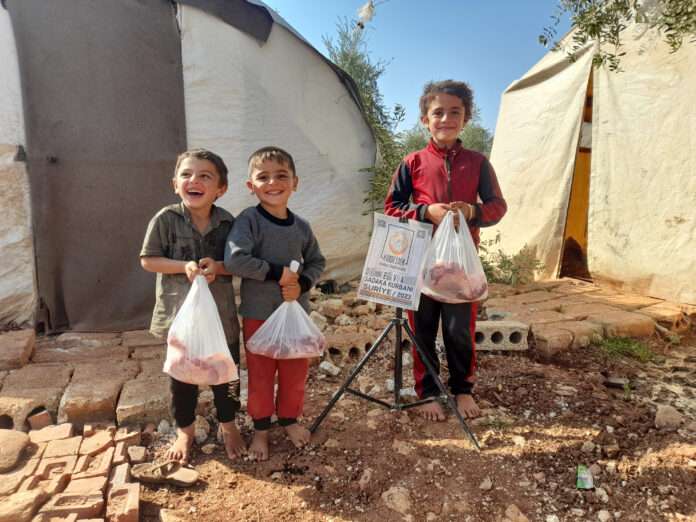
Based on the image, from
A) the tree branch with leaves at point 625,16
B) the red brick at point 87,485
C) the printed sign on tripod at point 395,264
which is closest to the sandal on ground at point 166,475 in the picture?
the red brick at point 87,485

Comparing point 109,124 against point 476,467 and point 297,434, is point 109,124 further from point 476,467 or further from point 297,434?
point 476,467

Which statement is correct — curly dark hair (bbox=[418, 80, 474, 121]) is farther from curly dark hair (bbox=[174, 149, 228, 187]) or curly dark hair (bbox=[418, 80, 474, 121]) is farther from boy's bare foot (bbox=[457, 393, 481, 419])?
boy's bare foot (bbox=[457, 393, 481, 419])

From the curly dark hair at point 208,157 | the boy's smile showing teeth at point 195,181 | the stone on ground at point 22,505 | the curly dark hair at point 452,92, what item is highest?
the curly dark hair at point 452,92

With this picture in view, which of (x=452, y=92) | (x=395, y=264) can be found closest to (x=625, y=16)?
(x=452, y=92)

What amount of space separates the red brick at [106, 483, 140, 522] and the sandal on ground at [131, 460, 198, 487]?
11cm

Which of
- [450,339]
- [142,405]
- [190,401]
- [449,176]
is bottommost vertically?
[142,405]

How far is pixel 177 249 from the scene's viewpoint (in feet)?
6.88

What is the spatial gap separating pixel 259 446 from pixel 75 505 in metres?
0.75

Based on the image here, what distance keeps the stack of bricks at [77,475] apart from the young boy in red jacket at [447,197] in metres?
1.48

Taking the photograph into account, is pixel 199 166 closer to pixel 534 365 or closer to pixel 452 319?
pixel 452 319

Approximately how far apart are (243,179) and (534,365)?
2.89 metres

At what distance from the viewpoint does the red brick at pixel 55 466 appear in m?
1.92

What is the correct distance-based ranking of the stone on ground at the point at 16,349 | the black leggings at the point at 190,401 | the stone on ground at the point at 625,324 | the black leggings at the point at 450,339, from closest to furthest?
the black leggings at the point at 190,401 → the black leggings at the point at 450,339 → the stone on ground at the point at 16,349 → the stone on ground at the point at 625,324

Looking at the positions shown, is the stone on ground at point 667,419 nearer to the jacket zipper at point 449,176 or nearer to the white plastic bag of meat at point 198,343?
the jacket zipper at point 449,176
